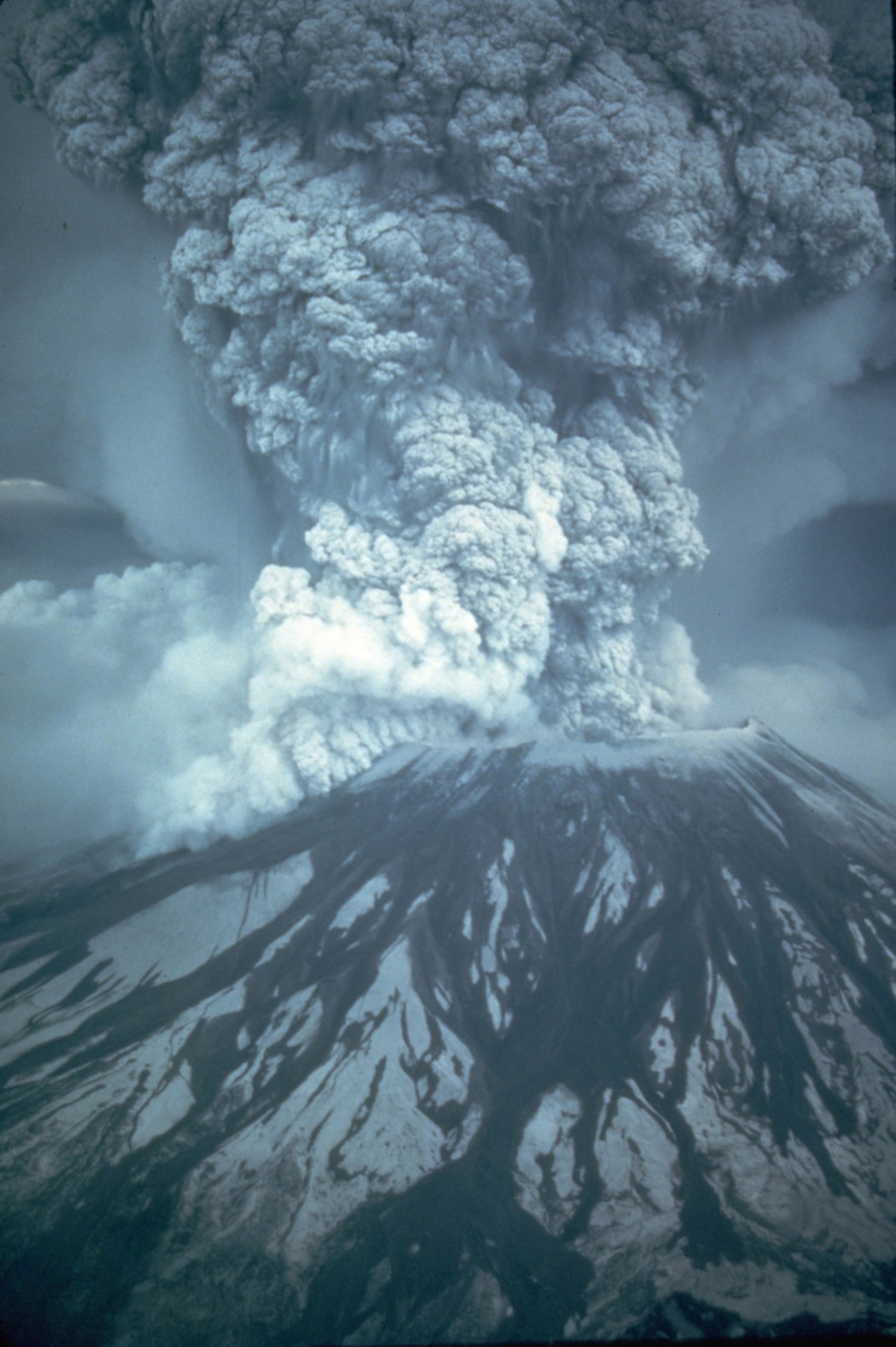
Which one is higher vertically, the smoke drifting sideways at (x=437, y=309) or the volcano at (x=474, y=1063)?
the smoke drifting sideways at (x=437, y=309)

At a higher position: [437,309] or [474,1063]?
[437,309]

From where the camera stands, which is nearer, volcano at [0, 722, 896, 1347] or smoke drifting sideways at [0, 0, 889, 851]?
volcano at [0, 722, 896, 1347]

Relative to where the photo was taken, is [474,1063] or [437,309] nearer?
[474,1063]

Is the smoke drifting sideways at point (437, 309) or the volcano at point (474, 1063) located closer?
the volcano at point (474, 1063)
